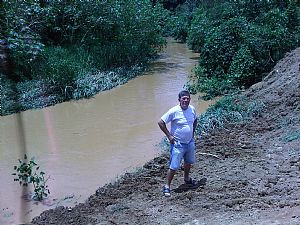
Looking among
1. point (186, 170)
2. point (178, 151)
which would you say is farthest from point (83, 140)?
point (178, 151)

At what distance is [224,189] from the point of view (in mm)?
7160

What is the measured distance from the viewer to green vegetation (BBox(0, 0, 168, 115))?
1562 cm

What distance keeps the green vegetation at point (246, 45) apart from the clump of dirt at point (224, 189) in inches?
184

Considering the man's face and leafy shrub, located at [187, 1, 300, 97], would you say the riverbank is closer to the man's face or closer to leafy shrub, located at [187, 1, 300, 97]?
leafy shrub, located at [187, 1, 300, 97]

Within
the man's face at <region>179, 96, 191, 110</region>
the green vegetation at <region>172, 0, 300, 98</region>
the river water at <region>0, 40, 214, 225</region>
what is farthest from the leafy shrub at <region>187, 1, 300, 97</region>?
the man's face at <region>179, 96, 191, 110</region>

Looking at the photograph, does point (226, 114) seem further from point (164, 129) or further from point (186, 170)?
point (164, 129)

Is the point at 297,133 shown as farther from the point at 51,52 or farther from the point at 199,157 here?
the point at 51,52

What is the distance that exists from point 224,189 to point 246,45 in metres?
8.99

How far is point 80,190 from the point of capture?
8.53m

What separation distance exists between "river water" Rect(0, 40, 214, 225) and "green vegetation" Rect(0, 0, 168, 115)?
0.63m

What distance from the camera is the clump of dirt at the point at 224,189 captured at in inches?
245

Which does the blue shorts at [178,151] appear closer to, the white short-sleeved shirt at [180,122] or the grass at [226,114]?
the white short-sleeved shirt at [180,122]

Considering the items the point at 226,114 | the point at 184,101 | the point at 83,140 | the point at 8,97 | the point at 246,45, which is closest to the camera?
the point at 184,101

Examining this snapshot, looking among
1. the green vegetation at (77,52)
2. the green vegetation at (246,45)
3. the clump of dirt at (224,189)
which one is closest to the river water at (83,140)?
the green vegetation at (77,52)
